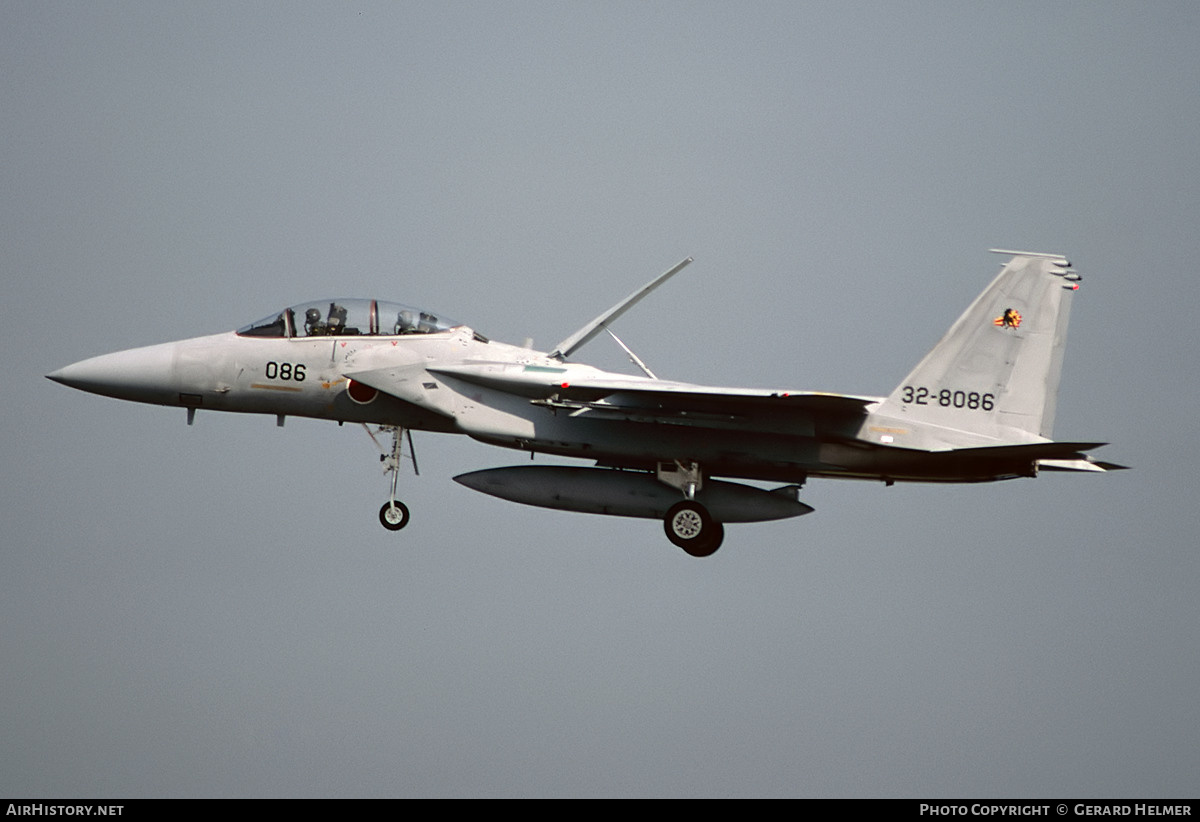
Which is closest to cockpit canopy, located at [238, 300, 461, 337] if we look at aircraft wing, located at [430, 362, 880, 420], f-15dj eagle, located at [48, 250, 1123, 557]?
f-15dj eagle, located at [48, 250, 1123, 557]

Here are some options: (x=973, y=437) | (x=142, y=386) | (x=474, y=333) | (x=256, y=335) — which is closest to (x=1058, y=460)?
(x=973, y=437)

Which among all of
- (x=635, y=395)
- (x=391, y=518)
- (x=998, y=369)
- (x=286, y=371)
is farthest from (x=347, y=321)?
(x=998, y=369)

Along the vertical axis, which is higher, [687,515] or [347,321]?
[347,321]

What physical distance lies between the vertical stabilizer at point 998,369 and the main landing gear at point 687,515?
2477 mm

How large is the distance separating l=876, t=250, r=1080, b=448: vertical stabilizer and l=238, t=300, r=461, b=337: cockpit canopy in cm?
600

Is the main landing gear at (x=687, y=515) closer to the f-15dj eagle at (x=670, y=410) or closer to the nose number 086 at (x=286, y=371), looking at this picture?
the f-15dj eagle at (x=670, y=410)

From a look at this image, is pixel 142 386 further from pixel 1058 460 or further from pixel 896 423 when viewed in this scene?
pixel 1058 460

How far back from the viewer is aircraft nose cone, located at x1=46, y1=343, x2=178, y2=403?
843 inches

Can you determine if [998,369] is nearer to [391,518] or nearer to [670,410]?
[670,410]

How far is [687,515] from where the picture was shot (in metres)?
20.5

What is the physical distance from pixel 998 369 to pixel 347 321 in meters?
8.30

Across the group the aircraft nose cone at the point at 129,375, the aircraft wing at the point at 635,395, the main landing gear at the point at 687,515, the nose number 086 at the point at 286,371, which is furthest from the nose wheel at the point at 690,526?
the aircraft nose cone at the point at 129,375

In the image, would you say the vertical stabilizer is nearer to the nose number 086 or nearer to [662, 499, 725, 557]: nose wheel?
[662, 499, 725, 557]: nose wheel

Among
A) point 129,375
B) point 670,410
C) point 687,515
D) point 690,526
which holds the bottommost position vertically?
point 690,526
